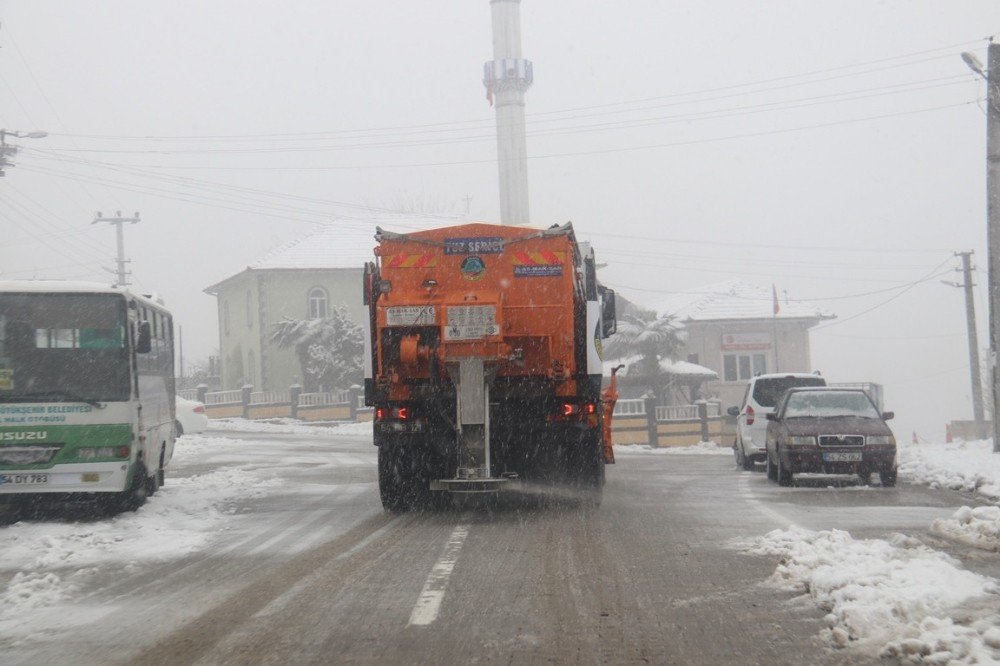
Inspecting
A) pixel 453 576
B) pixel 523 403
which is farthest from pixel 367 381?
pixel 453 576

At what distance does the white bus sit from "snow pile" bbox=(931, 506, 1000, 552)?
8.51 meters

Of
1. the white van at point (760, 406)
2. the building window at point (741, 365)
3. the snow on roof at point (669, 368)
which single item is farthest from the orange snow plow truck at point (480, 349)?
the building window at point (741, 365)

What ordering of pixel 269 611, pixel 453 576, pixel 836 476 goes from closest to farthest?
pixel 269 611, pixel 453 576, pixel 836 476

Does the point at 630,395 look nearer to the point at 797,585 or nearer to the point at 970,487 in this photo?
the point at 970,487

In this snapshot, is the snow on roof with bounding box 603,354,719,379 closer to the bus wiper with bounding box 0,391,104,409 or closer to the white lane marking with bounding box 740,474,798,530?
the white lane marking with bounding box 740,474,798,530

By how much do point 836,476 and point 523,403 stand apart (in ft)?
28.1

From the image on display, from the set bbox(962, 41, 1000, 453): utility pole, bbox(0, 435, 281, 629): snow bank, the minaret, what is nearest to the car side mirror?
bbox(0, 435, 281, 629): snow bank

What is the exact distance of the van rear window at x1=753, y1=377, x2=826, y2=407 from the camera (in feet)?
67.9

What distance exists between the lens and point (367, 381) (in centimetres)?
1275

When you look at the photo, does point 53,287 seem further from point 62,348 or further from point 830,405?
point 830,405

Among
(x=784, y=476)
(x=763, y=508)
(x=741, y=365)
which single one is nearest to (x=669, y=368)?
(x=741, y=365)

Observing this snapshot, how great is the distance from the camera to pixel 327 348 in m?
50.5

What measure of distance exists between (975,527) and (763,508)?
135 inches

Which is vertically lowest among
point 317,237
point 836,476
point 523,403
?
point 836,476
